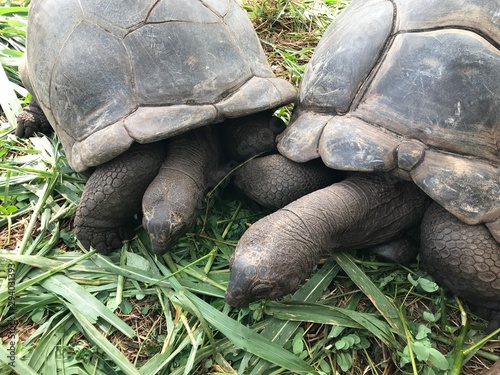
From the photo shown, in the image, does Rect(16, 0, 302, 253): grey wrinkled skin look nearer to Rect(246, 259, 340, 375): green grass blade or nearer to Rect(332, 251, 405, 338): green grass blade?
Rect(246, 259, 340, 375): green grass blade

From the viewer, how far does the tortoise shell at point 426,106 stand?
2291mm

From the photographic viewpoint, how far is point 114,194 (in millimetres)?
2689

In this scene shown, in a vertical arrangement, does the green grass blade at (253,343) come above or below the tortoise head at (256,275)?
below

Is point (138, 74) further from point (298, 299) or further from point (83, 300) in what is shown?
point (298, 299)

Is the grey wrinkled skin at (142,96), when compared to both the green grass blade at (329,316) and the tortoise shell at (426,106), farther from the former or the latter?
the green grass blade at (329,316)

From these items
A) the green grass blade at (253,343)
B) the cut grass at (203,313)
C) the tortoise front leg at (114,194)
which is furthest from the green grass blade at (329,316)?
the tortoise front leg at (114,194)

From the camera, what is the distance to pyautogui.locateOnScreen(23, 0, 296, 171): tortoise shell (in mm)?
2596

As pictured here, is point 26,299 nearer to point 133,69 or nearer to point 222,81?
point 133,69

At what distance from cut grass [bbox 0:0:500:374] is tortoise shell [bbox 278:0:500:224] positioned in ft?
1.86

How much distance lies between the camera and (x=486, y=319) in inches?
97.2

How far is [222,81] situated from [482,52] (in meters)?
1.29

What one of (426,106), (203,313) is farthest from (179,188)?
(426,106)

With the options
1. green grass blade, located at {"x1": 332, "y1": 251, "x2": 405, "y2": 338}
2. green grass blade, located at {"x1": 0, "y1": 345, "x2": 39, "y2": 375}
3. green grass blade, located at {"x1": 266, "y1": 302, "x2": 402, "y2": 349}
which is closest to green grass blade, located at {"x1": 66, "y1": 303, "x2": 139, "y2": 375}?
green grass blade, located at {"x1": 0, "y1": 345, "x2": 39, "y2": 375}

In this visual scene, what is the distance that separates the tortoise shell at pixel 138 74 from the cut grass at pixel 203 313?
60cm
